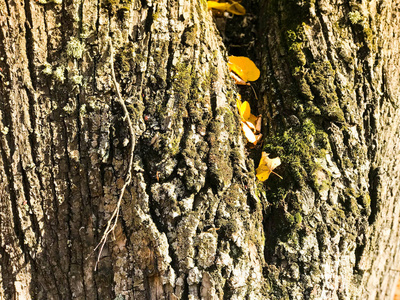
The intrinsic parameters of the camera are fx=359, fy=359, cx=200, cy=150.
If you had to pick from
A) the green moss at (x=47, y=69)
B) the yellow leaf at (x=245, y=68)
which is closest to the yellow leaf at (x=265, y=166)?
the yellow leaf at (x=245, y=68)

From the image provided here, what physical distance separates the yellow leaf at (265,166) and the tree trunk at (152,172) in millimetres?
39

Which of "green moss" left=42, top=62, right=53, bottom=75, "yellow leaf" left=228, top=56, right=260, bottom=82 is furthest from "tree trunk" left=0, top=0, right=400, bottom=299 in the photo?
"yellow leaf" left=228, top=56, right=260, bottom=82

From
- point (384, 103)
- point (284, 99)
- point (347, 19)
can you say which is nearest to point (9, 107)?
point (284, 99)

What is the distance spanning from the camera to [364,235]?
1526 mm

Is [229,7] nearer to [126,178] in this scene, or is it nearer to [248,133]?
[248,133]

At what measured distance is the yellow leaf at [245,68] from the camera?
1.65 meters

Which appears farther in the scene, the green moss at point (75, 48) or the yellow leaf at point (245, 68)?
the yellow leaf at point (245, 68)

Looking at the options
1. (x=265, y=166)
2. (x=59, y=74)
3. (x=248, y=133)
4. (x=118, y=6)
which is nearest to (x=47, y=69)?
(x=59, y=74)

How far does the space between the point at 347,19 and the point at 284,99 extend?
447 millimetres

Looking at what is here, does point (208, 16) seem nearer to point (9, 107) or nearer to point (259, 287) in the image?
point (9, 107)

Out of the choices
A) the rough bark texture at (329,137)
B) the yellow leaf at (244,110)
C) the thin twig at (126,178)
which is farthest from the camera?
the yellow leaf at (244,110)

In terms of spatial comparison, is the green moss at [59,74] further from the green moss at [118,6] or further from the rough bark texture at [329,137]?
the rough bark texture at [329,137]

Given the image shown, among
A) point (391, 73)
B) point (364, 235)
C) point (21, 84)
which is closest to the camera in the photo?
point (21, 84)

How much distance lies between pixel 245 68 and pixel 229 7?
34cm
